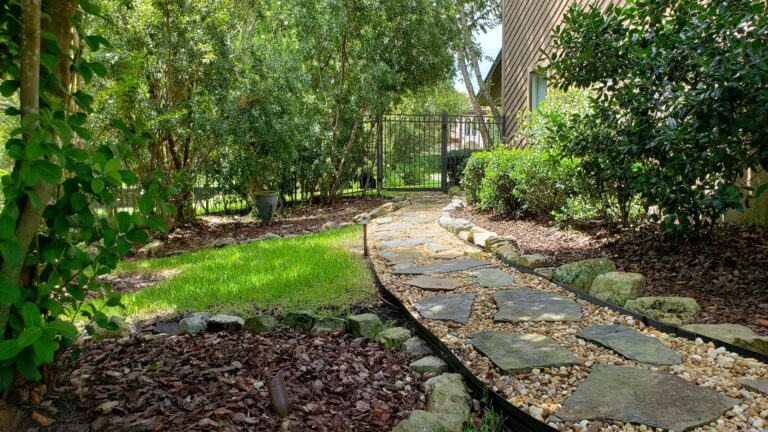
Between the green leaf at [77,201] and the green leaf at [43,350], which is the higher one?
the green leaf at [77,201]

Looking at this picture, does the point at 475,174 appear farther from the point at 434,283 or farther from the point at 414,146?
the point at 414,146

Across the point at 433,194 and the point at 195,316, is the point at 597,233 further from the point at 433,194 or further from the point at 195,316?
the point at 433,194

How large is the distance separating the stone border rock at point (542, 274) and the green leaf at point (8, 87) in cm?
313

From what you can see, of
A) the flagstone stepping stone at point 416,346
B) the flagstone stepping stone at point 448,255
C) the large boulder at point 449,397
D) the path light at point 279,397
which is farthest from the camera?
the flagstone stepping stone at point 448,255

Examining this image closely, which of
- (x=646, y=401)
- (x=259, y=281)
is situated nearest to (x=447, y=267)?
(x=259, y=281)

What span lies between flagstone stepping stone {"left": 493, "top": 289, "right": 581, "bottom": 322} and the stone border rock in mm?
174

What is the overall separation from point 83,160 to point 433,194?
9.99 m

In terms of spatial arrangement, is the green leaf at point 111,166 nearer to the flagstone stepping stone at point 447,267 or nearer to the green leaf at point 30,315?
the green leaf at point 30,315

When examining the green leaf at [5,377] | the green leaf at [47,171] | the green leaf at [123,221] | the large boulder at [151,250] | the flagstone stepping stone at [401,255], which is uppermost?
the green leaf at [47,171]

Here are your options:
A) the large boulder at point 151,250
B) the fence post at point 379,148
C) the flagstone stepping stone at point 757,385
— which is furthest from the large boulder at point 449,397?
the fence post at point 379,148

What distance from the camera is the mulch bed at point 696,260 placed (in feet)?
10.0

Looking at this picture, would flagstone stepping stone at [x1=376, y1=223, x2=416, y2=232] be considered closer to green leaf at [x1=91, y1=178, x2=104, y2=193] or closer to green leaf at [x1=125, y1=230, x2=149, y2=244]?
green leaf at [x1=125, y1=230, x2=149, y2=244]

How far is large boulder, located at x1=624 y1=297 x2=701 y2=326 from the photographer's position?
2.93 m

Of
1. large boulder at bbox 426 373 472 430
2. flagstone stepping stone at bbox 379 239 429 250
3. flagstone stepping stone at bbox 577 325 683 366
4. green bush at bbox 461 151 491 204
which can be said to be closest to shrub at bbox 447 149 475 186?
green bush at bbox 461 151 491 204
